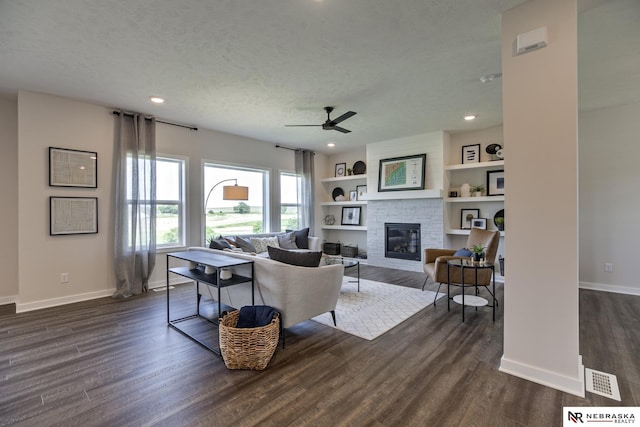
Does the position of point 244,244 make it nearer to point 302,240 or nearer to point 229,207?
point 229,207

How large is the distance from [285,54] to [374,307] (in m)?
3.05

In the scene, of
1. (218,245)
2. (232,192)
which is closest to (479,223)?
(232,192)

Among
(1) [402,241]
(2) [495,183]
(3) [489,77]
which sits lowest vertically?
(1) [402,241]

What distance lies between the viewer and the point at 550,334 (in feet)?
6.80

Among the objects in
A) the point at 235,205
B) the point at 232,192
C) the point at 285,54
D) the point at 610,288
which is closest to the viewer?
the point at 285,54

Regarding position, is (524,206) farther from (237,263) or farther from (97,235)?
(97,235)

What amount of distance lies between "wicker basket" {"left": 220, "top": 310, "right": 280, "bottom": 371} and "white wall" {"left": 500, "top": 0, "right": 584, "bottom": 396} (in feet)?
6.02

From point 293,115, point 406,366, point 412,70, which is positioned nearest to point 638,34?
point 412,70

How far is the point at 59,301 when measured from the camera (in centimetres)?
395

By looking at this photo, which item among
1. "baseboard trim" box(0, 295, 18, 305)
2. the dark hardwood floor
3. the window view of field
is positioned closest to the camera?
the dark hardwood floor

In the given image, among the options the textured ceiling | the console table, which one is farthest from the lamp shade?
the console table

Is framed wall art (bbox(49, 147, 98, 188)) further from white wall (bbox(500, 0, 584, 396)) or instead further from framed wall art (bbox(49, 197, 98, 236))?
white wall (bbox(500, 0, 584, 396))

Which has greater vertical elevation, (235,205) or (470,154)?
(470,154)

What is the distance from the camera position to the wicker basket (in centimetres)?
229
